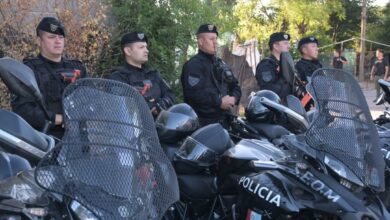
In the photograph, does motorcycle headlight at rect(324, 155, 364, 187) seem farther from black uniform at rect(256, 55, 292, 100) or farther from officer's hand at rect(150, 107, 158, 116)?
black uniform at rect(256, 55, 292, 100)

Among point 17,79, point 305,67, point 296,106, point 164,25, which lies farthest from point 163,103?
point 164,25

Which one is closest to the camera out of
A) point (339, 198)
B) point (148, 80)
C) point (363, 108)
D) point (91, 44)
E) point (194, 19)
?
point (339, 198)

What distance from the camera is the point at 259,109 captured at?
4652mm

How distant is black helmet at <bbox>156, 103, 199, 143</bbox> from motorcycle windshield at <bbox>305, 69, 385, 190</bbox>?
112 centimetres

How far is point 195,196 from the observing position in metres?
3.93

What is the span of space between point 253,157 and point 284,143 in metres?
0.22

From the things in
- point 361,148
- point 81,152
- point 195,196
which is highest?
point 81,152

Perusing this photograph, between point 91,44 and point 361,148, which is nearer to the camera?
point 361,148

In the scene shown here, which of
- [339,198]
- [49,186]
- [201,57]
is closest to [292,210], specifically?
[339,198]

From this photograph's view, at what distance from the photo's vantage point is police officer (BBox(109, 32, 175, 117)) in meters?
5.24

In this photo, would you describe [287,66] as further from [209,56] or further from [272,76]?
[272,76]

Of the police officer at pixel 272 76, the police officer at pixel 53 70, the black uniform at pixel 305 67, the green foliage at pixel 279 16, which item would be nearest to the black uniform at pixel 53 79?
the police officer at pixel 53 70

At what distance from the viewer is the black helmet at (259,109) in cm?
457

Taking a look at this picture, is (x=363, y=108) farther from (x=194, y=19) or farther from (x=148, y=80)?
(x=194, y=19)
